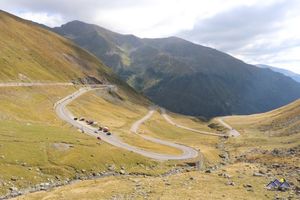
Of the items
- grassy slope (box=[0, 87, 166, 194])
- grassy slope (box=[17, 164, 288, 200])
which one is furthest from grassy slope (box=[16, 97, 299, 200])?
grassy slope (box=[0, 87, 166, 194])

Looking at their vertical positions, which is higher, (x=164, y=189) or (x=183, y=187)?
(x=183, y=187)

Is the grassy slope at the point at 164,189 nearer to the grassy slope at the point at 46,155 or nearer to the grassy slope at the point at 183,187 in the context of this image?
the grassy slope at the point at 183,187

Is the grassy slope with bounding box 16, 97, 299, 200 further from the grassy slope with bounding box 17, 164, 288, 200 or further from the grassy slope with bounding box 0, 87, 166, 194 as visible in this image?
the grassy slope with bounding box 0, 87, 166, 194

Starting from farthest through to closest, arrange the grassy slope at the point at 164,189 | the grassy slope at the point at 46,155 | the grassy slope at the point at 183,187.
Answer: the grassy slope at the point at 46,155, the grassy slope at the point at 183,187, the grassy slope at the point at 164,189

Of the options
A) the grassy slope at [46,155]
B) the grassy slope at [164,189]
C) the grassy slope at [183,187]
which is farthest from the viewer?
the grassy slope at [46,155]

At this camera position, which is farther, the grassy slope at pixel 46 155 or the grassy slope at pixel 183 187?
the grassy slope at pixel 46 155

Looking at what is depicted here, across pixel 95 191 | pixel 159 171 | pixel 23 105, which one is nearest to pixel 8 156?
pixel 95 191

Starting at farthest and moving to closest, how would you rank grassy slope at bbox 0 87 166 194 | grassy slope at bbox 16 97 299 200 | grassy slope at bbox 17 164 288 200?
grassy slope at bbox 0 87 166 194 → grassy slope at bbox 16 97 299 200 → grassy slope at bbox 17 164 288 200

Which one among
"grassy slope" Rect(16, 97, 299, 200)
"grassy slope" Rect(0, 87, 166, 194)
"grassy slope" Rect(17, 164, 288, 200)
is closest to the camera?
"grassy slope" Rect(17, 164, 288, 200)

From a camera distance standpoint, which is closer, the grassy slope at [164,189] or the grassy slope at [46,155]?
the grassy slope at [164,189]

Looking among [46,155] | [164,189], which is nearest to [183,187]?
[164,189]

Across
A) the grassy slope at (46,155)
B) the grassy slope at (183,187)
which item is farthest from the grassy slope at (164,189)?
the grassy slope at (46,155)

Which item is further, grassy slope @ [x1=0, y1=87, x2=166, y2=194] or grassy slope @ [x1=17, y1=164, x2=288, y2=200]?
grassy slope @ [x1=0, y1=87, x2=166, y2=194]

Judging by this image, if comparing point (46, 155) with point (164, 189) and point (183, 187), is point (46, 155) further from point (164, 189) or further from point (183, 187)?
point (183, 187)
